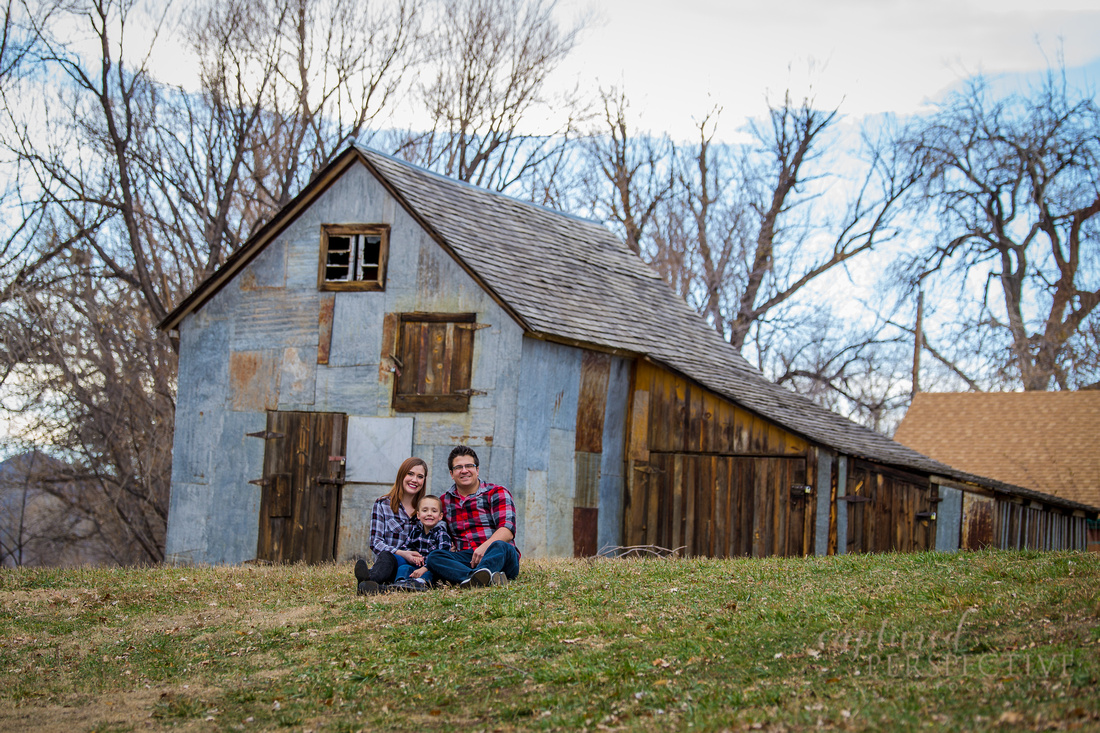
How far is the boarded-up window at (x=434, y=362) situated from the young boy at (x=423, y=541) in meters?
5.51

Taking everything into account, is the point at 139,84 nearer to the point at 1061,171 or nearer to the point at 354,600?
the point at 354,600

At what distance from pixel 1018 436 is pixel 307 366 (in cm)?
1977

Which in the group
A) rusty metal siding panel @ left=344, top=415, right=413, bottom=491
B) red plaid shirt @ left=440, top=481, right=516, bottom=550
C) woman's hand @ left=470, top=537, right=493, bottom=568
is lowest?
woman's hand @ left=470, top=537, right=493, bottom=568

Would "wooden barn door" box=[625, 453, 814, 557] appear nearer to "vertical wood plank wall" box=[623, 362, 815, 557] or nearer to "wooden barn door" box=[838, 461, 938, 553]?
"vertical wood plank wall" box=[623, 362, 815, 557]

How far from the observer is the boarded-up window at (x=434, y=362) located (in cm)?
1584

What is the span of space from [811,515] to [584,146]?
809 inches

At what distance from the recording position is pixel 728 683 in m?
6.16

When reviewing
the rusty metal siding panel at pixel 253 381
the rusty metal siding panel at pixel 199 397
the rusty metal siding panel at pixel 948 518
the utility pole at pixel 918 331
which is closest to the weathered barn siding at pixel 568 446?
the rusty metal siding panel at pixel 253 381

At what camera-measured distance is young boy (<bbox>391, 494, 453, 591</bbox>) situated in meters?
9.95

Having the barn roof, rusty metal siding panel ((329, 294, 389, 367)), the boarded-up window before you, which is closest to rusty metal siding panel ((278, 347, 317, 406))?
rusty metal siding panel ((329, 294, 389, 367))

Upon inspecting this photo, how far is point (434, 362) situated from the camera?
1605cm

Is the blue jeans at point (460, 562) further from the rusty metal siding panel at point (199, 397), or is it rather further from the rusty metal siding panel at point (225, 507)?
the rusty metal siding panel at point (199, 397)

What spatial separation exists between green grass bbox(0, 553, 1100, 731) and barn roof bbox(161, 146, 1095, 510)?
6.69 metres

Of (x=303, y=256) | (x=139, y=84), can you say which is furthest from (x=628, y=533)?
(x=139, y=84)
